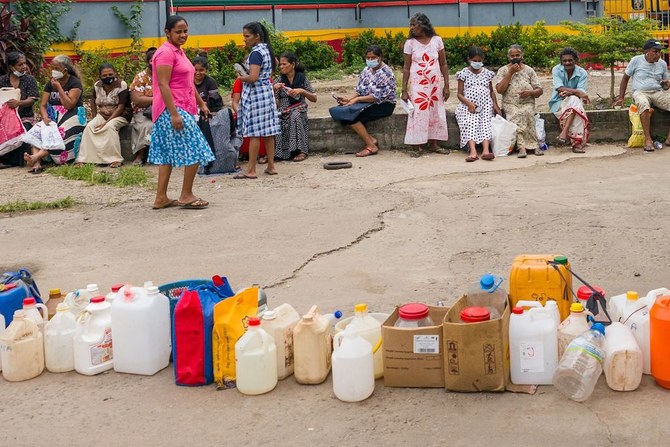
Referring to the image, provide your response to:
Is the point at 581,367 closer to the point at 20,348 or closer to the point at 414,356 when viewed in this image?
the point at 414,356

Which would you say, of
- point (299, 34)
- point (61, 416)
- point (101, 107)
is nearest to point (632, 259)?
point (61, 416)

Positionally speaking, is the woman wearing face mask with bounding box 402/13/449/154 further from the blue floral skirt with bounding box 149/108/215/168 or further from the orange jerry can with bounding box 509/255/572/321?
the orange jerry can with bounding box 509/255/572/321

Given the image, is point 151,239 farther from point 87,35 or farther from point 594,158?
point 87,35

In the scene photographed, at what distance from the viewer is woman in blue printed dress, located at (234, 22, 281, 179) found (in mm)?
9500

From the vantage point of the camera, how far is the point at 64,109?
36.9 ft

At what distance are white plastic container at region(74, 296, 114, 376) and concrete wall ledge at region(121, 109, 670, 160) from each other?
6801 millimetres

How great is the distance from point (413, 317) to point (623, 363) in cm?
98

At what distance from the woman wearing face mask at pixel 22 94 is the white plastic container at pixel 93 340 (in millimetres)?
7132

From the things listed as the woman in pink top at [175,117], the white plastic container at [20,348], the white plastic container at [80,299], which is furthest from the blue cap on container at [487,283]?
the woman in pink top at [175,117]

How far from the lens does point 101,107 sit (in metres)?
11.2

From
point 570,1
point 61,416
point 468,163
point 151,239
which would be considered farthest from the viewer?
point 570,1

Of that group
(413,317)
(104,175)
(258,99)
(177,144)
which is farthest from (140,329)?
(104,175)

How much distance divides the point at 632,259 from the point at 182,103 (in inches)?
161

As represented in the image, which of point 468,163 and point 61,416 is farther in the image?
point 468,163
